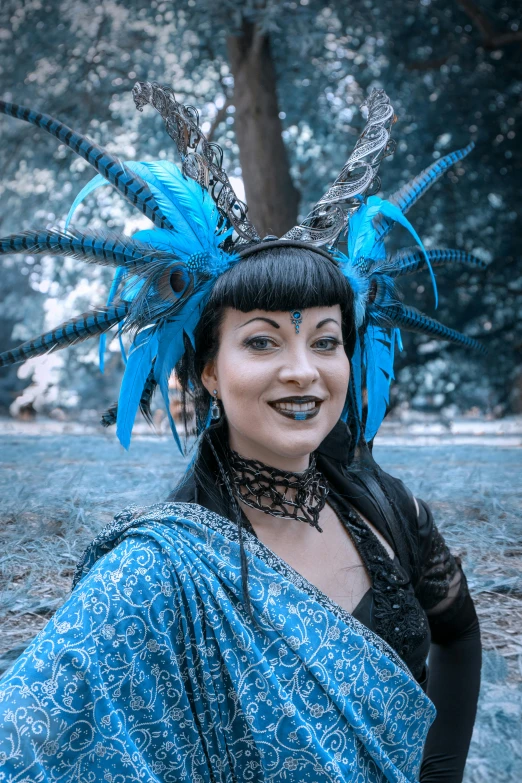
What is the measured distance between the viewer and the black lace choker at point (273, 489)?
1614 mm

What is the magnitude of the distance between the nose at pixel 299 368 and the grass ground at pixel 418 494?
106cm

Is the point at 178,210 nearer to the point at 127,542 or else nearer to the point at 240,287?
the point at 240,287

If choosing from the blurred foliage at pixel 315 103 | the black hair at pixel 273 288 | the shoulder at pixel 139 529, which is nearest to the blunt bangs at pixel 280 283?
the black hair at pixel 273 288

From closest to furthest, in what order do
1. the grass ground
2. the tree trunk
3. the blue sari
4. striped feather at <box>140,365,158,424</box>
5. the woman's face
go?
the blue sari
the woman's face
striped feather at <box>140,365,158,424</box>
the grass ground
the tree trunk

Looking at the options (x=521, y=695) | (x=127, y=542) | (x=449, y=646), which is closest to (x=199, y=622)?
(x=127, y=542)

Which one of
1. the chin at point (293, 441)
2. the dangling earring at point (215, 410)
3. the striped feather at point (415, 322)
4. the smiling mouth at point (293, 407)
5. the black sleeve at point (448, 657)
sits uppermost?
the striped feather at point (415, 322)

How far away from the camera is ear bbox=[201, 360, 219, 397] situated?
5.46 ft

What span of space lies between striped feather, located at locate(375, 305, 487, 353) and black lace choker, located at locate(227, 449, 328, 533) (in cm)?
50

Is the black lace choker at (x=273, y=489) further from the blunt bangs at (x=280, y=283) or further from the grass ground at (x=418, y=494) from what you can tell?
the grass ground at (x=418, y=494)

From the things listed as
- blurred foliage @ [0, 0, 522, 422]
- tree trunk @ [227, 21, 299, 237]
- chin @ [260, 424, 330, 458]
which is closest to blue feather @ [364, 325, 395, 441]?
chin @ [260, 424, 330, 458]

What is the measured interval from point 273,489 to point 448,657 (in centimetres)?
68

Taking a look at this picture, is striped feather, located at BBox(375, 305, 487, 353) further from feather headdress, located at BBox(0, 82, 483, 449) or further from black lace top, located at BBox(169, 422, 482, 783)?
black lace top, located at BBox(169, 422, 482, 783)

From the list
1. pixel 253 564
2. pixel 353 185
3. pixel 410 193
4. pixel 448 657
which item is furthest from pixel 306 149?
pixel 253 564

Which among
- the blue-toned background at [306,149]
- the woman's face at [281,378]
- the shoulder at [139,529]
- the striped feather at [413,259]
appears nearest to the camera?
the shoulder at [139,529]
